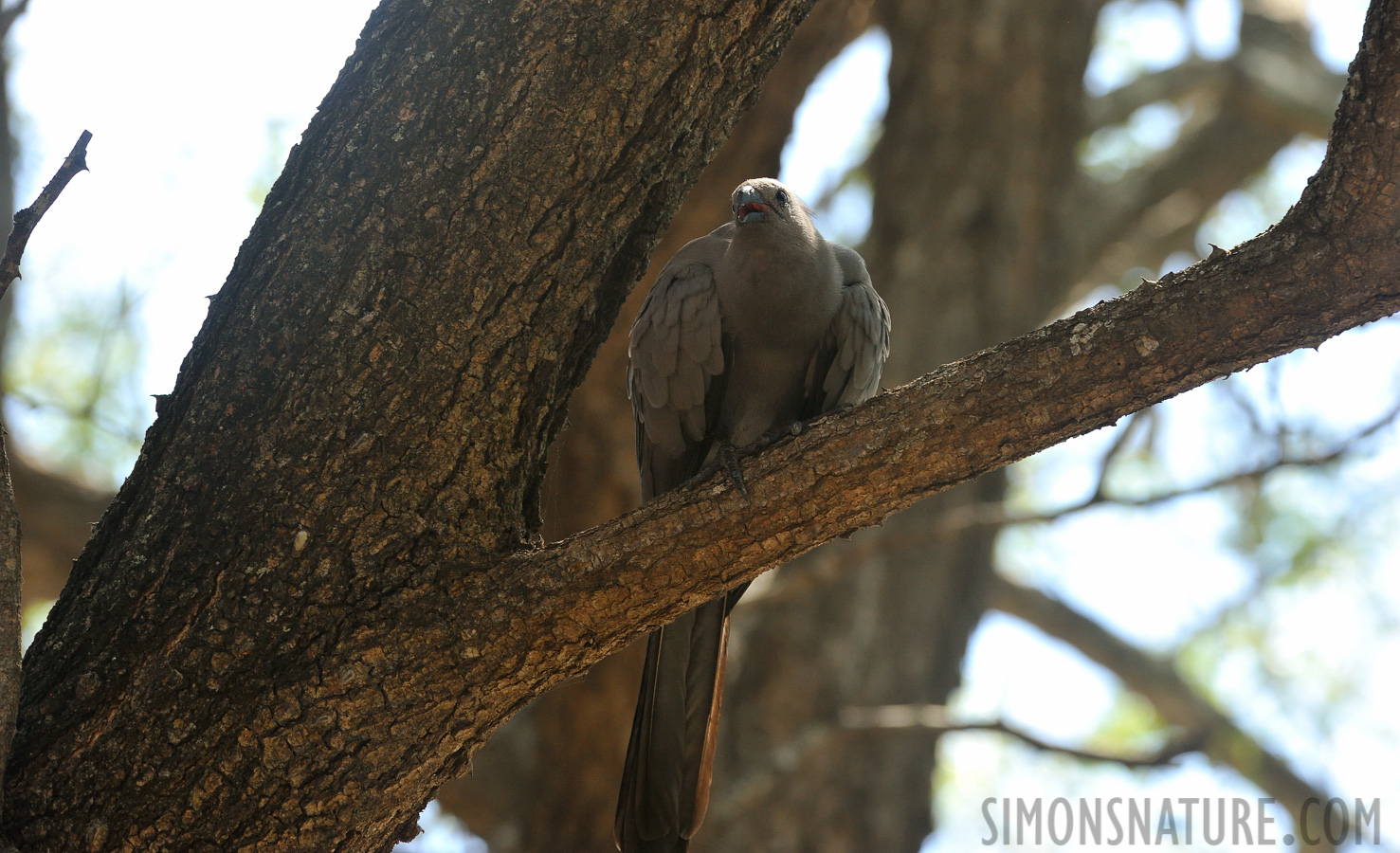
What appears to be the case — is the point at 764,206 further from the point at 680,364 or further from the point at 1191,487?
the point at 1191,487

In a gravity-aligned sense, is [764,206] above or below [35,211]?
above

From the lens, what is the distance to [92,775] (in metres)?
2.00

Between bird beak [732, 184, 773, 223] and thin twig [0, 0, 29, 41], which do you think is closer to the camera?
thin twig [0, 0, 29, 41]

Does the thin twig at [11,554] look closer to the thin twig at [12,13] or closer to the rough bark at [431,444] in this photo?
the rough bark at [431,444]

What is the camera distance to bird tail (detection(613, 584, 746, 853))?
2898 mm

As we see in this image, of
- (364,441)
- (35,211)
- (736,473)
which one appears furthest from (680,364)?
(35,211)

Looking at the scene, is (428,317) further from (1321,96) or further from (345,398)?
(1321,96)

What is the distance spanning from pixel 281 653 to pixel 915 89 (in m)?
5.93

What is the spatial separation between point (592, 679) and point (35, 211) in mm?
3383

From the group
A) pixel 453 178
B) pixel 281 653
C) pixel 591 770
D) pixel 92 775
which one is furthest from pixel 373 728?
pixel 591 770

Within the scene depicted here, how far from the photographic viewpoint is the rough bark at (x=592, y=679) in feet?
15.8

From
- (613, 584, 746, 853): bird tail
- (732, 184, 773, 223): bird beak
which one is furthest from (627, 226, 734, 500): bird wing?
(613, 584, 746, 853): bird tail

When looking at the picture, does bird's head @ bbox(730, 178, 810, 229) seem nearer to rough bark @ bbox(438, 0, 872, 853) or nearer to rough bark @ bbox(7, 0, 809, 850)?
rough bark @ bbox(7, 0, 809, 850)

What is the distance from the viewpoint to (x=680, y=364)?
3234 mm
